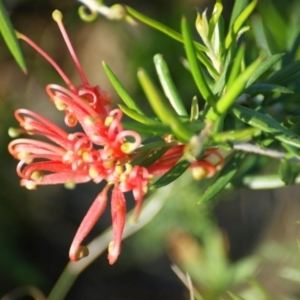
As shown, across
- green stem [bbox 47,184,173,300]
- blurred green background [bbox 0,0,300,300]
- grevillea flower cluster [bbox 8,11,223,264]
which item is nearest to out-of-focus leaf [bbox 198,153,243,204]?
grevillea flower cluster [bbox 8,11,223,264]

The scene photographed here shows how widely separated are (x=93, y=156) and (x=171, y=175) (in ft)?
0.30

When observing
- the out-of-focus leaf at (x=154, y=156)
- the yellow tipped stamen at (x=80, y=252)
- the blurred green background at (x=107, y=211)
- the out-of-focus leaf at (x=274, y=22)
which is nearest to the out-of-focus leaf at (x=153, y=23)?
the out-of-focus leaf at (x=154, y=156)

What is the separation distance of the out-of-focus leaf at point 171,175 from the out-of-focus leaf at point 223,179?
0.08 m

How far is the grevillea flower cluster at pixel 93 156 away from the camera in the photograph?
23.9 inches

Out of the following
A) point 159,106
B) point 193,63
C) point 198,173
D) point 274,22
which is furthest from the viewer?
point 274,22

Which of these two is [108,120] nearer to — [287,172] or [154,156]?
[154,156]

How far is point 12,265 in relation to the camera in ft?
5.62

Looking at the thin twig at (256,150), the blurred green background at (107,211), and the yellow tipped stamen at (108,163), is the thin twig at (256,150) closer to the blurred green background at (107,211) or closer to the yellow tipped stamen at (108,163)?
the yellow tipped stamen at (108,163)

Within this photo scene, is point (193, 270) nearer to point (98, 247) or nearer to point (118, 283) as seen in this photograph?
point (98, 247)

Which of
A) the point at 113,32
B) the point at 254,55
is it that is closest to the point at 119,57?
the point at 113,32

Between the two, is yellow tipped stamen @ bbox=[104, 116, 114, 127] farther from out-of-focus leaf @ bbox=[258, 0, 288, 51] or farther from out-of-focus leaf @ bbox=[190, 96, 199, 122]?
out-of-focus leaf @ bbox=[258, 0, 288, 51]

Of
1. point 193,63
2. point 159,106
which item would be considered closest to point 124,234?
point 193,63

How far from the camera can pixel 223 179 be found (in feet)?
2.44

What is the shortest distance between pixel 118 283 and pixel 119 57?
30.1 inches
